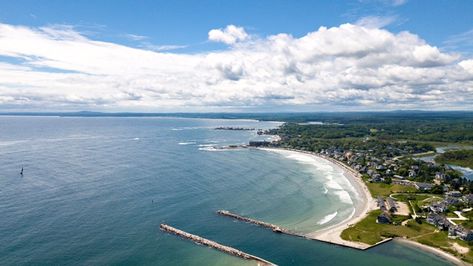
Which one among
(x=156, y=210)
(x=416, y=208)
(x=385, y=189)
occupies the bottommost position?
(x=385, y=189)

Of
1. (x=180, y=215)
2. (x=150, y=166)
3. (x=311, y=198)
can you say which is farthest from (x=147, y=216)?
(x=150, y=166)

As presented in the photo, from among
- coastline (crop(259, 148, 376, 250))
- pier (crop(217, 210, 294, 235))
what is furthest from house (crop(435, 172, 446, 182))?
pier (crop(217, 210, 294, 235))

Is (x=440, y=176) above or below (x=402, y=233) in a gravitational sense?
above

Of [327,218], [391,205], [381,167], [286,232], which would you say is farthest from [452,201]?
[381,167]

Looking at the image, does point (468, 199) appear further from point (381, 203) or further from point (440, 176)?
point (440, 176)

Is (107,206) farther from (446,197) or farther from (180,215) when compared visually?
(446,197)
